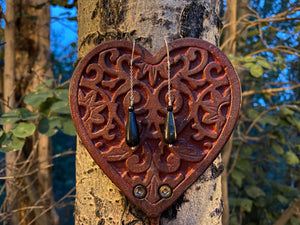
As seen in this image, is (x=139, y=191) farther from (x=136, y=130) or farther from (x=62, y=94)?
(x=62, y=94)

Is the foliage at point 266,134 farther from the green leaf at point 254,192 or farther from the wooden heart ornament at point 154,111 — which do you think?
the wooden heart ornament at point 154,111

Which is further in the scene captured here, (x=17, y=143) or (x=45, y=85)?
(x=45, y=85)

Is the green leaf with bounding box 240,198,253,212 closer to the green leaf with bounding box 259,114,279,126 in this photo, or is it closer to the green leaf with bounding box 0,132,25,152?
the green leaf with bounding box 259,114,279,126

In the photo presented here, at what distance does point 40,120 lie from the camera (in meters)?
1.10

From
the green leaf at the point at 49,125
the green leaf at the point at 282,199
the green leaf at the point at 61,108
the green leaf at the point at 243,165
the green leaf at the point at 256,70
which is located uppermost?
the green leaf at the point at 256,70

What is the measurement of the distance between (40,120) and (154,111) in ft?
2.18

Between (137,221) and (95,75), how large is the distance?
0.98 feet

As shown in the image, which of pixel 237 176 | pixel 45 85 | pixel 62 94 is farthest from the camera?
pixel 237 176

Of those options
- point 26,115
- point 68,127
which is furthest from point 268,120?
point 26,115

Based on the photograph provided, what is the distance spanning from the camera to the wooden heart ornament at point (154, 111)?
57 centimetres

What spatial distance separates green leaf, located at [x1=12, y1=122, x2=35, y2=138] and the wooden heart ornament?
0.48m

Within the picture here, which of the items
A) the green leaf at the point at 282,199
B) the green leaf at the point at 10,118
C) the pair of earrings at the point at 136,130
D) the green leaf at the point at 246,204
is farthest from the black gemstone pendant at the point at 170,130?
the green leaf at the point at 282,199

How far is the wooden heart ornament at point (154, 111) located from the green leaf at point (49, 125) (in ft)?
1.73

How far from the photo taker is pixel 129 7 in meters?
0.59
